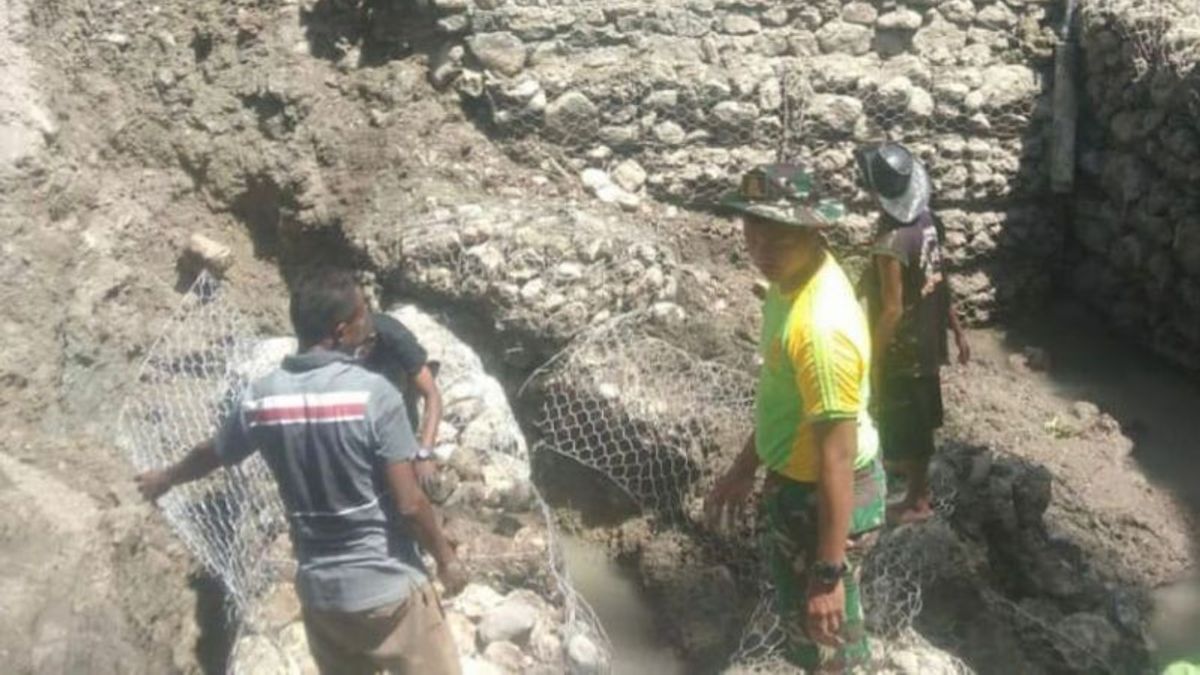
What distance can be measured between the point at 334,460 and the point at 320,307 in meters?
0.36

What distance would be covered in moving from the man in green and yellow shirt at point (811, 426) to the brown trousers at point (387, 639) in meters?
0.87

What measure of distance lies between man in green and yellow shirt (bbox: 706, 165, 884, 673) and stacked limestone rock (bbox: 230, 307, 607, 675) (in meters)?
0.95

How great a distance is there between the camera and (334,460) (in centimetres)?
341

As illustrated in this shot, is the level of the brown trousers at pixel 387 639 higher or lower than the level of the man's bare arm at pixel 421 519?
lower

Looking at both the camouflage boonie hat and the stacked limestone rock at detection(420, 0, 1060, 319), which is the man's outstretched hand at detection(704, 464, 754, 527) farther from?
the stacked limestone rock at detection(420, 0, 1060, 319)

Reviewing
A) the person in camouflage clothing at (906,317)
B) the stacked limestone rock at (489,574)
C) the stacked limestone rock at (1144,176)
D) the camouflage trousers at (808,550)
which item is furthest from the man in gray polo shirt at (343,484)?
the stacked limestone rock at (1144,176)

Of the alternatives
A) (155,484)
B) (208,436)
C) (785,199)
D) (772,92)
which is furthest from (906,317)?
(155,484)

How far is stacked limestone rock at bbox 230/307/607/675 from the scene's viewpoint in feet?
14.2

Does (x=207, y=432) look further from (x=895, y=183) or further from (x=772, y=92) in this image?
(x=772, y=92)

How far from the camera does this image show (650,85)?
6387mm

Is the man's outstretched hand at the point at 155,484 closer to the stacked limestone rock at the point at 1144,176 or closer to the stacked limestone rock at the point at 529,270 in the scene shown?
the stacked limestone rock at the point at 529,270

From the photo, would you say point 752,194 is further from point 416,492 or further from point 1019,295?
point 1019,295

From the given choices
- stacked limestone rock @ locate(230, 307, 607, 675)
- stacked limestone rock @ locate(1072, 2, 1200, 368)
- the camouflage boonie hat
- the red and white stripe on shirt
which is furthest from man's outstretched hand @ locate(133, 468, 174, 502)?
stacked limestone rock @ locate(1072, 2, 1200, 368)

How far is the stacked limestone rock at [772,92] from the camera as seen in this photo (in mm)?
6340
